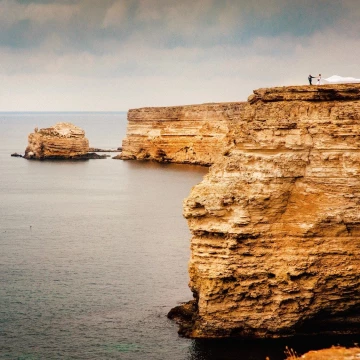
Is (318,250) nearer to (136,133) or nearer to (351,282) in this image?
(351,282)

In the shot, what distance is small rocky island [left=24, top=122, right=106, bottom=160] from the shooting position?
116088 mm

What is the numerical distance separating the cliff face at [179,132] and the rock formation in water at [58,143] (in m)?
8.64

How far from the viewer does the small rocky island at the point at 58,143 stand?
11609 cm

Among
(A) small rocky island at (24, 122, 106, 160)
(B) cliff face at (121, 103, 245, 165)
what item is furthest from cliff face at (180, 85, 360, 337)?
(A) small rocky island at (24, 122, 106, 160)

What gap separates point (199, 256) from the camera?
28094 millimetres

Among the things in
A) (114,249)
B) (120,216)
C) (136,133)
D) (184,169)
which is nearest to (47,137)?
(136,133)

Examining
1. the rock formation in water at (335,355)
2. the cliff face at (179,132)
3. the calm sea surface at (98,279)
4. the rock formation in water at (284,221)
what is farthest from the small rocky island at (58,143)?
the rock formation in water at (335,355)

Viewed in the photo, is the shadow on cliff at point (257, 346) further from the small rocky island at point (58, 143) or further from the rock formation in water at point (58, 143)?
the rock formation in water at point (58, 143)

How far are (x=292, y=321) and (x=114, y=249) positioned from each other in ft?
68.0

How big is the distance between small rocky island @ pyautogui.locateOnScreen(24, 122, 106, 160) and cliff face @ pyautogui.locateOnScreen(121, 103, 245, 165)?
8.52 metres

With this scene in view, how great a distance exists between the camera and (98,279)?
38969mm

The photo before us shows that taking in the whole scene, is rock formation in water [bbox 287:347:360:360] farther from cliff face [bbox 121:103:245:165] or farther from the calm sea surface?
cliff face [bbox 121:103:245:165]

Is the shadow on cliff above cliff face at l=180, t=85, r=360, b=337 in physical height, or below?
below

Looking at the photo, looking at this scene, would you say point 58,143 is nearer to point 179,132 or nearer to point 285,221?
point 179,132
